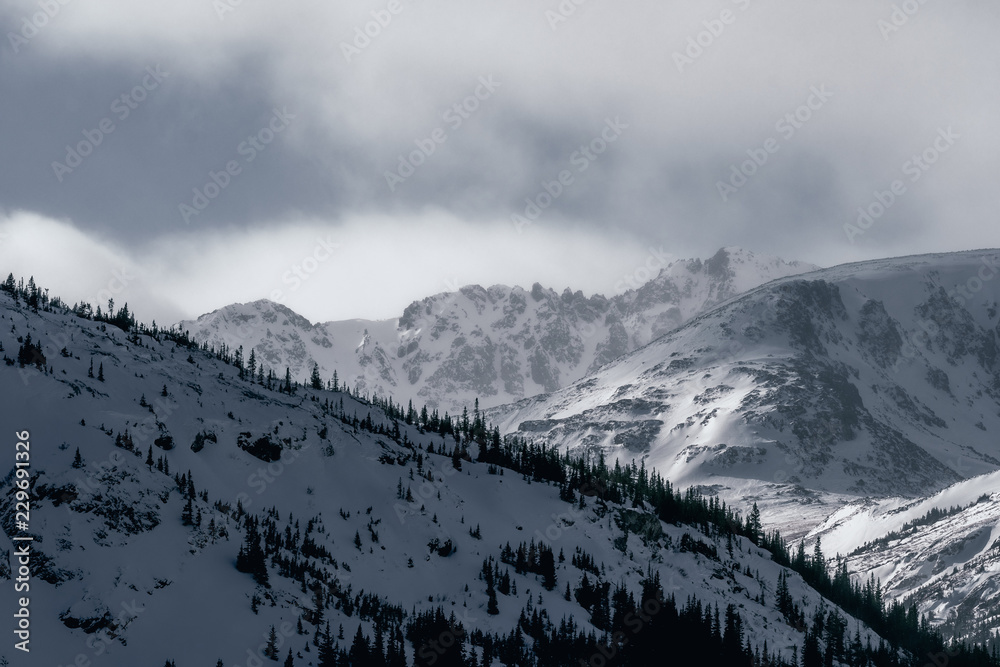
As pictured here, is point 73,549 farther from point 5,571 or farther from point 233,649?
point 233,649

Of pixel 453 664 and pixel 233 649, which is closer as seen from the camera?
pixel 233 649

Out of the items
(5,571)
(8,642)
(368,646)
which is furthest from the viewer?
(368,646)

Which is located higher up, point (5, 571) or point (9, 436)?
point (9, 436)

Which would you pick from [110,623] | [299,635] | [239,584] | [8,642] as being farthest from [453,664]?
[8,642]

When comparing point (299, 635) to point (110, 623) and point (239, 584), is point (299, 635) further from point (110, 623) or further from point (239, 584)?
point (110, 623)

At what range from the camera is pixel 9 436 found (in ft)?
626

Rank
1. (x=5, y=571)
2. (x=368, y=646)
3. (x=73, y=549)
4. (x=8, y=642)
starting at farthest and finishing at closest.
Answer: (x=368, y=646) < (x=73, y=549) < (x=5, y=571) < (x=8, y=642)

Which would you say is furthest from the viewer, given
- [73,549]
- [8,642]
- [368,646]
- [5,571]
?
[368,646]

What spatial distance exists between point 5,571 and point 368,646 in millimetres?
62689

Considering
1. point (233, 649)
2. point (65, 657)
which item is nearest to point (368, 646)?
point (233, 649)

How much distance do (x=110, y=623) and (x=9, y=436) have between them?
42398mm

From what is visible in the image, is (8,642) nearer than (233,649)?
Yes

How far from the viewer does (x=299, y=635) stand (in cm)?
19250


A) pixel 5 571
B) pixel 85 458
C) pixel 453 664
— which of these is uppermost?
pixel 85 458
